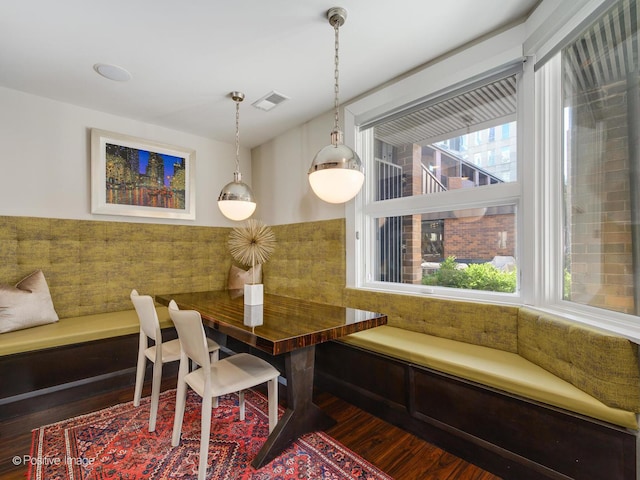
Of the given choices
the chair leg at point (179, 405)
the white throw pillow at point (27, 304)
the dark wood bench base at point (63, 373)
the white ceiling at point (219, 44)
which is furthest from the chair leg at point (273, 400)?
the white ceiling at point (219, 44)

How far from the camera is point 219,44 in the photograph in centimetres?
207

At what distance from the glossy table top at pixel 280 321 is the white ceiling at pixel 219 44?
5.82 feet

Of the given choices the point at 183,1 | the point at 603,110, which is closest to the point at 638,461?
the point at 603,110

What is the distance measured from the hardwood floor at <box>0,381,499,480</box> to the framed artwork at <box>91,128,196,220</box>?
1.75 meters

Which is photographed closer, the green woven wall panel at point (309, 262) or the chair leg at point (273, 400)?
the chair leg at point (273, 400)

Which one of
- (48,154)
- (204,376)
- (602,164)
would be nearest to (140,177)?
(48,154)

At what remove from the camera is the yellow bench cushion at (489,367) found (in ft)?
4.25

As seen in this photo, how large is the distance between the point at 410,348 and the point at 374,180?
1547 mm

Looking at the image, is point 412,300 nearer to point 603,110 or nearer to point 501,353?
point 501,353

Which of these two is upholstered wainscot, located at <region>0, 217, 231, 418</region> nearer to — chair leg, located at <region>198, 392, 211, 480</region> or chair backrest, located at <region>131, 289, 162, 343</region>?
chair backrest, located at <region>131, 289, 162, 343</region>

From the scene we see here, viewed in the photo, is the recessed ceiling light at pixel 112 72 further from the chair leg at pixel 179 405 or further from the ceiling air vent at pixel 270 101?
the chair leg at pixel 179 405

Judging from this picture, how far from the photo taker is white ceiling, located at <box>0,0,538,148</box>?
69.7 inches

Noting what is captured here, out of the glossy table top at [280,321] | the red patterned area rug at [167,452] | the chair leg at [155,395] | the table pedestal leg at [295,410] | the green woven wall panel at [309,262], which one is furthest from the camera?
the green woven wall panel at [309,262]

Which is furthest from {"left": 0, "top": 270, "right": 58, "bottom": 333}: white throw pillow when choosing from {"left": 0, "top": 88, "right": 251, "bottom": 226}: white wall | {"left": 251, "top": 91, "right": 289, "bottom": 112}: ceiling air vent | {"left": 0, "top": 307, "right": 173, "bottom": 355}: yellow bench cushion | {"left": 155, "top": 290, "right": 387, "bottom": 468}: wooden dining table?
{"left": 251, "top": 91, "right": 289, "bottom": 112}: ceiling air vent
